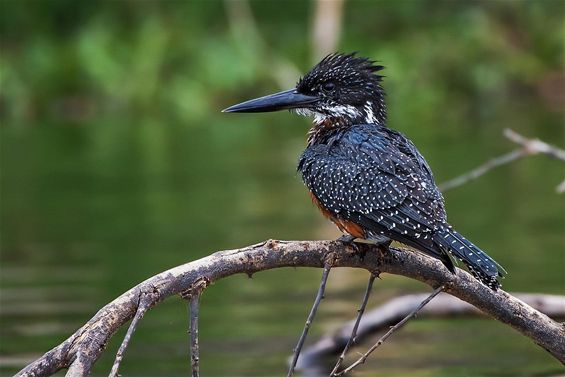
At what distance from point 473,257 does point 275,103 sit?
1.38 m

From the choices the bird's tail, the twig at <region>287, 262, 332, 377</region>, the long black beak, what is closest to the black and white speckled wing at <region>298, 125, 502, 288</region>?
the bird's tail

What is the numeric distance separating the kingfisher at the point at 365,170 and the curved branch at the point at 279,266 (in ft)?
0.34

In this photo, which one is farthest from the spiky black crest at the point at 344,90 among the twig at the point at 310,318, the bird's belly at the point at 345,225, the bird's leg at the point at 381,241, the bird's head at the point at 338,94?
the twig at the point at 310,318

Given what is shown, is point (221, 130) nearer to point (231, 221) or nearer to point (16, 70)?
point (16, 70)

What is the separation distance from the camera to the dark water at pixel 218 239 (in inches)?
318

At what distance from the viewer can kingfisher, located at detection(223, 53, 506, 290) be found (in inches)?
210

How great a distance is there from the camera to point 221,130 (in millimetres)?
24141

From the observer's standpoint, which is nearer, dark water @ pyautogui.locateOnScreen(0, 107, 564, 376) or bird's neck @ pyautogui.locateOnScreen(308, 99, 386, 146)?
bird's neck @ pyautogui.locateOnScreen(308, 99, 386, 146)

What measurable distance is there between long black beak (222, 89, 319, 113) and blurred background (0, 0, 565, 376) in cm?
196

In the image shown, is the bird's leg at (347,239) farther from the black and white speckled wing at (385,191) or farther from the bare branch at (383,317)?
the bare branch at (383,317)

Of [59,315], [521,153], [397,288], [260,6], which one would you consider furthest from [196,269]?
[260,6]

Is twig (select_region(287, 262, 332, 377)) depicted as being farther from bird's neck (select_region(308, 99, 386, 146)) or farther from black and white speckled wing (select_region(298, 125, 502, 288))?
bird's neck (select_region(308, 99, 386, 146))

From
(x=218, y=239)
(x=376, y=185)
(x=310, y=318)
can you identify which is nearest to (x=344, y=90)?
(x=376, y=185)

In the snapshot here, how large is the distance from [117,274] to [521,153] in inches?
160
